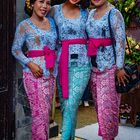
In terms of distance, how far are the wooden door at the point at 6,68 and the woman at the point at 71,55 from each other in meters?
0.56

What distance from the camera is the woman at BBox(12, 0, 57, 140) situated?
14.4 ft

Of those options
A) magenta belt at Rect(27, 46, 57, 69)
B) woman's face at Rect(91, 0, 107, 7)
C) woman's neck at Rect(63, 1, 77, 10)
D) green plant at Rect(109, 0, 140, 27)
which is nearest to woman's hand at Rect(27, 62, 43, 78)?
magenta belt at Rect(27, 46, 57, 69)

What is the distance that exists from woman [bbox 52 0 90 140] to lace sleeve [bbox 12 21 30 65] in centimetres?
45

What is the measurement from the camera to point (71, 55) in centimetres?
457

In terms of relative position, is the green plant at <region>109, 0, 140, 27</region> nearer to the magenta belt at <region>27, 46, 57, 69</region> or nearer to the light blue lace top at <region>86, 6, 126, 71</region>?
the light blue lace top at <region>86, 6, 126, 71</region>

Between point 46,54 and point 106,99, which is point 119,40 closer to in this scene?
point 106,99

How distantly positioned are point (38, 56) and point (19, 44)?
26 centimetres

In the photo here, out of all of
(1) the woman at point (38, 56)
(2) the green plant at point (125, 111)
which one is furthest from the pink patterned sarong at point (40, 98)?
(2) the green plant at point (125, 111)

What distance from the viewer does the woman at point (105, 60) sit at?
4.48m

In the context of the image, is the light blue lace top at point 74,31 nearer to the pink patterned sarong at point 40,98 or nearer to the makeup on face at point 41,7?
the makeup on face at point 41,7

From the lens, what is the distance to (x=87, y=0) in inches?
185

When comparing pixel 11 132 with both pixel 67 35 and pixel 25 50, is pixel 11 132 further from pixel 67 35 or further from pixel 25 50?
pixel 67 35

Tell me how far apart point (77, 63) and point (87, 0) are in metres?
0.80

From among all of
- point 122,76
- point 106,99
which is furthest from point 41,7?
point 106,99
